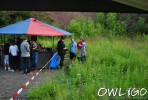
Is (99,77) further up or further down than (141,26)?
further up

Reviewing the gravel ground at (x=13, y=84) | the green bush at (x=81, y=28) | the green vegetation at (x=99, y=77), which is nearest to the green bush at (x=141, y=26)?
the green bush at (x=81, y=28)

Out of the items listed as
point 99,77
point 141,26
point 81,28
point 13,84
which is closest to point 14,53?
point 13,84

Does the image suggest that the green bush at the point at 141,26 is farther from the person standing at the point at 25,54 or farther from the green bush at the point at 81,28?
the person standing at the point at 25,54

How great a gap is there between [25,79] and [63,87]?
3.88 meters

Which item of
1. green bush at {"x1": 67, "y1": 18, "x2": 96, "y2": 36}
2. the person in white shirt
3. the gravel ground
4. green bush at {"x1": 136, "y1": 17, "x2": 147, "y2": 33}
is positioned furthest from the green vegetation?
green bush at {"x1": 136, "y1": 17, "x2": 147, "y2": 33}

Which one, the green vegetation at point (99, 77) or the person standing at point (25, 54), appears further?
the person standing at point (25, 54)

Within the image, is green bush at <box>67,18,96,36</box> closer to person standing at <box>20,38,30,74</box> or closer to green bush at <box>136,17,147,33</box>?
green bush at <box>136,17,147,33</box>

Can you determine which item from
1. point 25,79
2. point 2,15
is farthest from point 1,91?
point 2,15

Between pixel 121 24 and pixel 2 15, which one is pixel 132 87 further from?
pixel 121 24

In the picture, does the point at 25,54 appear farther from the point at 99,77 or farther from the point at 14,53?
the point at 99,77

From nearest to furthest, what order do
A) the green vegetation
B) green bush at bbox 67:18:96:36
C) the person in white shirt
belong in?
the green vegetation
the person in white shirt
green bush at bbox 67:18:96:36

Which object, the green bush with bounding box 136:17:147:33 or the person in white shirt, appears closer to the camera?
the person in white shirt

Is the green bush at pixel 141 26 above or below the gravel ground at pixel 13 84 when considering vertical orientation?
below

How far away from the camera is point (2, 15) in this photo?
120 ft
